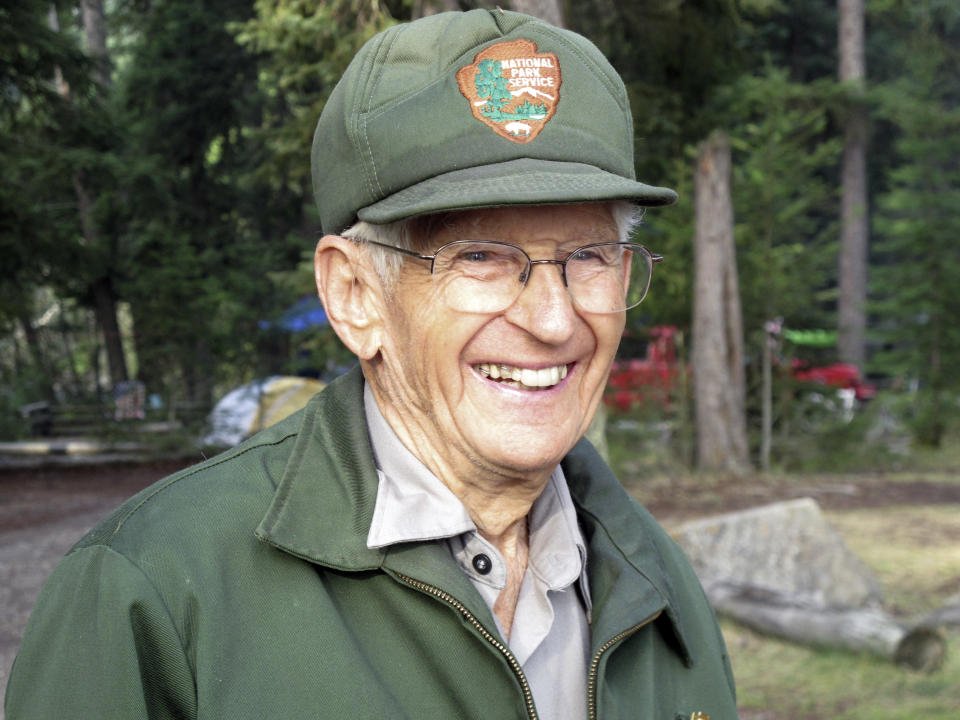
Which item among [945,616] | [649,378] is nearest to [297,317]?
[649,378]

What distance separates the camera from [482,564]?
1765 millimetres

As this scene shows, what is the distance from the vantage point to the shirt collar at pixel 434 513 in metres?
1.64

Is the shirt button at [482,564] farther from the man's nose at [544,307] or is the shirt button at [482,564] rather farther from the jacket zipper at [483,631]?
the man's nose at [544,307]

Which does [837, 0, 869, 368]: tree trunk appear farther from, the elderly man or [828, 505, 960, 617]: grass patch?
the elderly man

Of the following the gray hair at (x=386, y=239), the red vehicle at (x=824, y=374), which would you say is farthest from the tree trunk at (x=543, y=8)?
the red vehicle at (x=824, y=374)

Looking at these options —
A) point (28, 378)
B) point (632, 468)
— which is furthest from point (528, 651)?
point (28, 378)

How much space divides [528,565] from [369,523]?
40cm

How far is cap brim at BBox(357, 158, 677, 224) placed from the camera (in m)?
1.58

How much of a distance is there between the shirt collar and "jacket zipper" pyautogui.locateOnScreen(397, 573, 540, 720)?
0.25 feet

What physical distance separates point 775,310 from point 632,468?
312 centimetres

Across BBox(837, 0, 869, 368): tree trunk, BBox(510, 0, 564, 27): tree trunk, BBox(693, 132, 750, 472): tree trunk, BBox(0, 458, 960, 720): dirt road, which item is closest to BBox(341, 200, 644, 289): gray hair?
BBox(510, 0, 564, 27): tree trunk

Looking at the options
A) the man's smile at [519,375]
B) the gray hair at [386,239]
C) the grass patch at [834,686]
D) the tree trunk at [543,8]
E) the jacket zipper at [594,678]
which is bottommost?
the grass patch at [834,686]

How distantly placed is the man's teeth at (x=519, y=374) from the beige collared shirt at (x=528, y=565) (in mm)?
208

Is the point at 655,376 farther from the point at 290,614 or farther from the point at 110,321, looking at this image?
the point at 290,614
